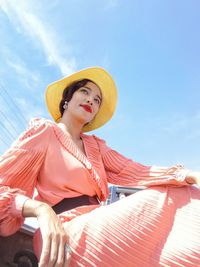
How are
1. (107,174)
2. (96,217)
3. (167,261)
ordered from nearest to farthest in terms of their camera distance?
(167,261) < (96,217) < (107,174)

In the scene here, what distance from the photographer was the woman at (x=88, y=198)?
3.18ft

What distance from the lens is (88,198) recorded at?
1549 mm

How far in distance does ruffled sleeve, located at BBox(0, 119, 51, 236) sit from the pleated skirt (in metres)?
0.22

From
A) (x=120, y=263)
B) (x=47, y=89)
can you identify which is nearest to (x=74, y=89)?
(x=47, y=89)

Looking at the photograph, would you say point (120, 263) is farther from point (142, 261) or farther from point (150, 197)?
point (150, 197)

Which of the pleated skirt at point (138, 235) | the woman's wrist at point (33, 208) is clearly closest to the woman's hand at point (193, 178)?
the pleated skirt at point (138, 235)

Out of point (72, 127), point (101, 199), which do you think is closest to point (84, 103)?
point (72, 127)

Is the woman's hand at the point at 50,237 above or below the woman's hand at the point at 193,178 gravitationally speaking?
below

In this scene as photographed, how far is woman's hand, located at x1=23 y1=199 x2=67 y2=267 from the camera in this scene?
91 centimetres

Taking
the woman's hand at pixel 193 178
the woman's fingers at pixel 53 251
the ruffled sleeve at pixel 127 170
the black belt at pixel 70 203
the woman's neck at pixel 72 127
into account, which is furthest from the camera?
the woman's neck at pixel 72 127

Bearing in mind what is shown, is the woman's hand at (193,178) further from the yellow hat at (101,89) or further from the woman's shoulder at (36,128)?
the yellow hat at (101,89)

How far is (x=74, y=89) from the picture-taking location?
2.08 m

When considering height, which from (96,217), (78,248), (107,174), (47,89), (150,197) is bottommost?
(78,248)

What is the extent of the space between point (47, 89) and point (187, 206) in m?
1.37
